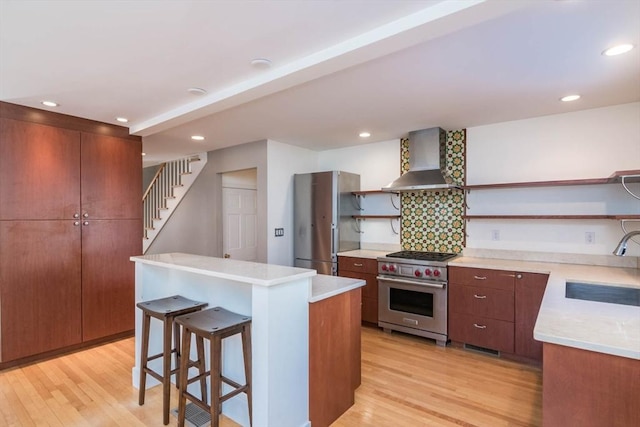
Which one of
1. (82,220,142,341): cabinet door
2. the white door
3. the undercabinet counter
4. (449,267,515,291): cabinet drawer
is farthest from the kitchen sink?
(82,220,142,341): cabinet door

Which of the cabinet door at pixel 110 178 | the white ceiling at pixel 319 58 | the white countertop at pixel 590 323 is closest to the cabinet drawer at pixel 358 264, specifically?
the white ceiling at pixel 319 58

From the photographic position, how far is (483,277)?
3146 millimetres

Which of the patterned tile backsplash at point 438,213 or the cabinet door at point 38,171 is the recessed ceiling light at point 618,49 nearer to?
the patterned tile backsplash at point 438,213

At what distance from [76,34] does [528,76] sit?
112 inches

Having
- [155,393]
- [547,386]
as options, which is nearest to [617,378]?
[547,386]

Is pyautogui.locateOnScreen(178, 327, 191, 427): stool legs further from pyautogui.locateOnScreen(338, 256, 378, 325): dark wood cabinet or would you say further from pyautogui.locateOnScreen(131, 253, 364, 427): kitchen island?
pyautogui.locateOnScreen(338, 256, 378, 325): dark wood cabinet

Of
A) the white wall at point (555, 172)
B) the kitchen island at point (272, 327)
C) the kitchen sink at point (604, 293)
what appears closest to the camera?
the kitchen island at point (272, 327)

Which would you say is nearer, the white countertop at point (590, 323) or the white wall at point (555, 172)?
the white countertop at point (590, 323)

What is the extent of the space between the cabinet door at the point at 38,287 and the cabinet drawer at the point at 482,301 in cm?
378

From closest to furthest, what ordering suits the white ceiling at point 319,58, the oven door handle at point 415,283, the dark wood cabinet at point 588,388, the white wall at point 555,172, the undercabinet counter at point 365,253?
the dark wood cabinet at point 588,388 < the white ceiling at point 319,58 < the white wall at point 555,172 < the oven door handle at point 415,283 < the undercabinet counter at point 365,253

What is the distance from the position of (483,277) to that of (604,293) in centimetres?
94

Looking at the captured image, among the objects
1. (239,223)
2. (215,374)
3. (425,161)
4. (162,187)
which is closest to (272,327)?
(215,374)

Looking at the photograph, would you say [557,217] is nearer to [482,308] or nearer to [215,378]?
[482,308]

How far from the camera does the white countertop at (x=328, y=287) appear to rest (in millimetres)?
2042
